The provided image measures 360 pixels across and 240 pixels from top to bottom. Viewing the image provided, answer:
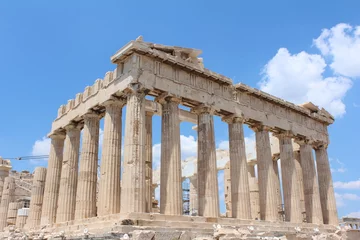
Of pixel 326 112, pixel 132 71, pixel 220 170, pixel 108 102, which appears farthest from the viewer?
pixel 220 170

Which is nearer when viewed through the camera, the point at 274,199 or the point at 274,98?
the point at 274,199

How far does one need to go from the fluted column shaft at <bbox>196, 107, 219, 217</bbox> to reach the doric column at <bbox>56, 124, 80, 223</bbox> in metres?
8.09

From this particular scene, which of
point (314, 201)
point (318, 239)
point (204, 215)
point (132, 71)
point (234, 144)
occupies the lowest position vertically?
point (318, 239)

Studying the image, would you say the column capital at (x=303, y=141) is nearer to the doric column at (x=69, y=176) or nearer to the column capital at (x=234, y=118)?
the column capital at (x=234, y=118)

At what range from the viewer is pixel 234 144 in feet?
84.0

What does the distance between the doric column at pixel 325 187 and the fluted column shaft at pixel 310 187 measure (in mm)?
1611

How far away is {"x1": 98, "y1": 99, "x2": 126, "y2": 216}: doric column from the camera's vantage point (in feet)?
68.4

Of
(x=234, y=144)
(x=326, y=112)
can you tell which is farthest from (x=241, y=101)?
(x=326, y=112)

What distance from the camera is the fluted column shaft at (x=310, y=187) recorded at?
29484mm

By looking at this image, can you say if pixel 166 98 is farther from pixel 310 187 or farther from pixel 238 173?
pixel 310 187

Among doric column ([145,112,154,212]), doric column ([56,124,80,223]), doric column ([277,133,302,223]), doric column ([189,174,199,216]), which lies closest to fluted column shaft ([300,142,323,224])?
doric column ([277,133,302,223])

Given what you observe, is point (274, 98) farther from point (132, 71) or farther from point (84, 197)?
point (84, 197)

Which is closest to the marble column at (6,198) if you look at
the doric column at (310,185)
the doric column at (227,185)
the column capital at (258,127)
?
the doric column at (227,185)

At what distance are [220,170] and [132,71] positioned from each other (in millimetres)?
19892
